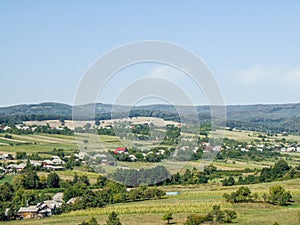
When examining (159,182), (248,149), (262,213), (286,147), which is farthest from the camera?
(286,147)

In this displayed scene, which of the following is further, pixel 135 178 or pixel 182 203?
pixel 135 178

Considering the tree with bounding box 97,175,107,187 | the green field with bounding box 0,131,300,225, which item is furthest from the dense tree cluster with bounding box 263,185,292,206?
the tree with bounding box 97,175,107,187

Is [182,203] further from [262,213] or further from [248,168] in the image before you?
[248,168]

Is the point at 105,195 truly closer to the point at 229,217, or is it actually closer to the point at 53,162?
the point at 229,217

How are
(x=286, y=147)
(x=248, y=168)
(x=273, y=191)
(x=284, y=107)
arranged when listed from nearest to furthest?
1. (x=273, y=191)
2. (x=248, y=168)
3. (x=286, y=147)
4. (x=284, y=107)

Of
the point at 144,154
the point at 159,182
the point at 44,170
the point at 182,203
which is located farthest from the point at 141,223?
the point at 44,170

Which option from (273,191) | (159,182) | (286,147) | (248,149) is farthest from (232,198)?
(286,147)
